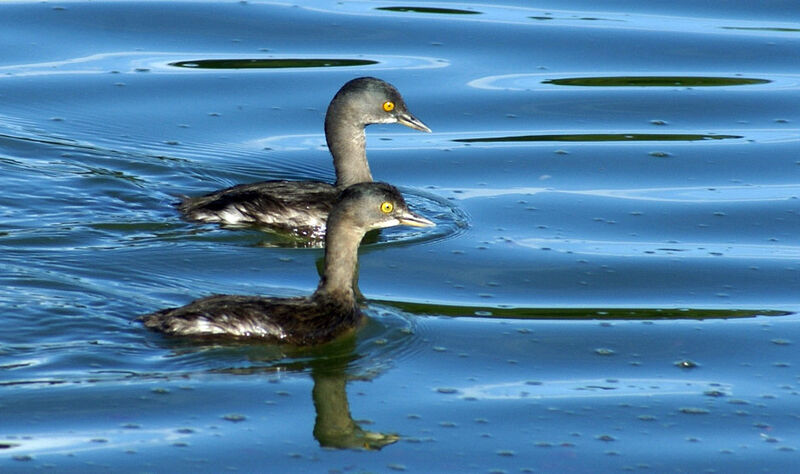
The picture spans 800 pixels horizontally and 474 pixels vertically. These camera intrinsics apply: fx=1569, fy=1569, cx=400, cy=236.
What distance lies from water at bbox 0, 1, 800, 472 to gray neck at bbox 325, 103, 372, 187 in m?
0.47

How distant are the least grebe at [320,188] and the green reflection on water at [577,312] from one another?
2030 mm

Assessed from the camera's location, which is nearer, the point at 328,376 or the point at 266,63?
the point at 328,376

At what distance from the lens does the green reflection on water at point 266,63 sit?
56.2 feet

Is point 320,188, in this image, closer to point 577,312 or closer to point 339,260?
point 339,260

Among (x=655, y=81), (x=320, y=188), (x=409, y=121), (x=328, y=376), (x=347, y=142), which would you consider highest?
(x=655, y=81)

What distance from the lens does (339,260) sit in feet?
33.4

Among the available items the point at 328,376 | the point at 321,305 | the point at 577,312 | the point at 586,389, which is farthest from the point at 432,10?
the point at 586,389

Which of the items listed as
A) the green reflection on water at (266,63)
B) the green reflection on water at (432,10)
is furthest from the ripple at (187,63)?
the green reflection on water at (432,10)

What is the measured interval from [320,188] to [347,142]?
842 mm

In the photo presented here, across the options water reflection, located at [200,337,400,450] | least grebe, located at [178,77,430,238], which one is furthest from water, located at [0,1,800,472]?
least grebe, located at [178,77,430,238]

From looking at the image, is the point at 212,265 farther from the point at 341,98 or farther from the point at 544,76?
the point at 544,76

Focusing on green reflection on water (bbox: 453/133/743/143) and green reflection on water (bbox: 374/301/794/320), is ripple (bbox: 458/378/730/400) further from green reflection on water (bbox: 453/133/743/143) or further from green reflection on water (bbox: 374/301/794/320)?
green reflection on water (bbox: 453/133/743/143)

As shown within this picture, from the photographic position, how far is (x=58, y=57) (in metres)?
17.1

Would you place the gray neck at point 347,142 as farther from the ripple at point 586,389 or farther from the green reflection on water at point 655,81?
the ripple at point 586,389
